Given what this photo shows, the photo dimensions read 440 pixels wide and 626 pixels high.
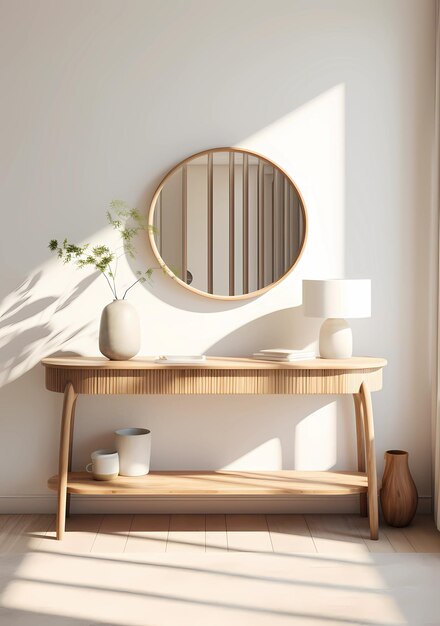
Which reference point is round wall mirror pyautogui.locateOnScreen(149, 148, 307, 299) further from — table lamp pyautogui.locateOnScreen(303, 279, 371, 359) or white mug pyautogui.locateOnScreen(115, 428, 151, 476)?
white mug pyautogui.locateOnScreen(115, 428, 151, 476)

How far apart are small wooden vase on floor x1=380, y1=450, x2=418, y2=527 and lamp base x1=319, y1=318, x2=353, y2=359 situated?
1.79 ft

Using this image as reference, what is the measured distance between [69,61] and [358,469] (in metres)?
2.42

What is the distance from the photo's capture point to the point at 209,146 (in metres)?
3.81

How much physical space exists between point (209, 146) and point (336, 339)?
1.11 m

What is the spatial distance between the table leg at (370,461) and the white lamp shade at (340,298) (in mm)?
330

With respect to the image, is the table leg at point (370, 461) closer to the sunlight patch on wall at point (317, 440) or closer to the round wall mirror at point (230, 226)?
the sunlight patch on wall at point (317, 440)

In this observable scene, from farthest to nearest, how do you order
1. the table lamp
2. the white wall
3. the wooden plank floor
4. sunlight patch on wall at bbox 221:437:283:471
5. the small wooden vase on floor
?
sunlight patch on wall at bbox 221:437:283:471 < the white wall < the small wooden vase on floor < the table lamp < the wooden plank floor

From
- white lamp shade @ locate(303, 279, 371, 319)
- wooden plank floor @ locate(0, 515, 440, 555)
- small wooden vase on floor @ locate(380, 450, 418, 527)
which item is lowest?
wooden plank floor @ locate(0, 515, 440, 555)

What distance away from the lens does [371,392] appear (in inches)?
152

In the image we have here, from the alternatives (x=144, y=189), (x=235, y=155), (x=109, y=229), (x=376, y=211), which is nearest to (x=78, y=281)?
(x=109, y=229)

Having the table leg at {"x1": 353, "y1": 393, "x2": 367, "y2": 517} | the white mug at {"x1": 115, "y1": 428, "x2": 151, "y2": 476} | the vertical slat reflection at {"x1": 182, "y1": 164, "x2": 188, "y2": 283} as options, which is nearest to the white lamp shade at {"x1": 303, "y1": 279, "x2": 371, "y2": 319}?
the table leg at {"x1": 353, "y1": 393, "x2": 367, "y2": 517}

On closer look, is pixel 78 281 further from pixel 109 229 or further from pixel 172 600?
pixel 172 600

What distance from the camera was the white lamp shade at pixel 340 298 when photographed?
3520mm

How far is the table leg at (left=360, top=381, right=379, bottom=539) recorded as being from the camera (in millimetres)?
3502
